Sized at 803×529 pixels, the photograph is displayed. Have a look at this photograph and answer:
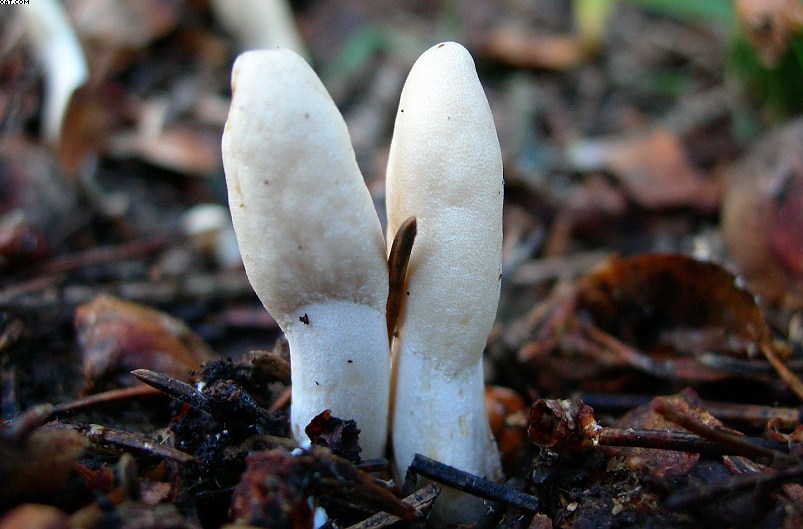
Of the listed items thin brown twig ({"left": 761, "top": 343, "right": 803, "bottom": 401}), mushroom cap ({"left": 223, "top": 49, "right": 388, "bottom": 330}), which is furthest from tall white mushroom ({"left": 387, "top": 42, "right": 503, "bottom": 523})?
thin brown twig ({"left": 761, "top": 343, "right": 803, "bottom": 401})

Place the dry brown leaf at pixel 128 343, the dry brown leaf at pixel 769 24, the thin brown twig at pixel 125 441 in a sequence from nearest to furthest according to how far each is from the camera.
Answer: the thin brown twig at pixel 125 441
the dry brown leaf at pixel 128 343
the dry brown leaf at pixel 769 24

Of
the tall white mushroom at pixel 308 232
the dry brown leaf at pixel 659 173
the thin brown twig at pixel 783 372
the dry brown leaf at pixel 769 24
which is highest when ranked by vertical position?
the dry brown leaf at pixel 769 24

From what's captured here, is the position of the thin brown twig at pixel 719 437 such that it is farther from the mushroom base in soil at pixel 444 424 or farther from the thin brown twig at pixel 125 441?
the thin brown twig at pixel 125 441

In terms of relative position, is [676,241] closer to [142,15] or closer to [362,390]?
[362,390]

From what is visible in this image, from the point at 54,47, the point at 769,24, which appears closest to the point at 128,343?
the point at 54,47

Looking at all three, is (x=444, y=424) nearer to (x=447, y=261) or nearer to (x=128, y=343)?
(x=447, y=261)

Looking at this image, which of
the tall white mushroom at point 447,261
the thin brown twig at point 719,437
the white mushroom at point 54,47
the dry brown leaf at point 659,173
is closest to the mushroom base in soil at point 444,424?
the tall white mushroom at point 447,261
